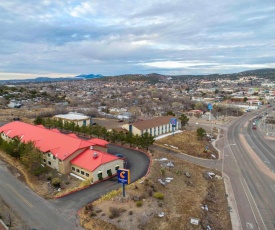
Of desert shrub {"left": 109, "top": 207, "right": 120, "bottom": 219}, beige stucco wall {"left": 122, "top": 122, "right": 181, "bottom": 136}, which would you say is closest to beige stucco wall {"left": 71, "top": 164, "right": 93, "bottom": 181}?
desert shrub {"left": 109, "top": 207, "right": 120, "bottom": 219}

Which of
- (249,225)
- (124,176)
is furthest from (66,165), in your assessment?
(249,225)

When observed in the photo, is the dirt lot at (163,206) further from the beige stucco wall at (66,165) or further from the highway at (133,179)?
the beige stucco wall at (66,165)

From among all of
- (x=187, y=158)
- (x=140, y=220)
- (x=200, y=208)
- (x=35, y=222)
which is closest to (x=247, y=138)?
(x=187, y=158)

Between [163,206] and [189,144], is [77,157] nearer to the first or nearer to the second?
[163,206]

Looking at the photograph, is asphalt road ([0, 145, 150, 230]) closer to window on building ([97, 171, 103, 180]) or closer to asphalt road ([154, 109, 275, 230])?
window on building ([97, 171, 103, 180])

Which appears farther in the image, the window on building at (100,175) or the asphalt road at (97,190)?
the window on building at (100,175)

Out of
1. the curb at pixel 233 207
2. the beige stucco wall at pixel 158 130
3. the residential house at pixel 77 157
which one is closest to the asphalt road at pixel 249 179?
the curb at pixel 233 207
